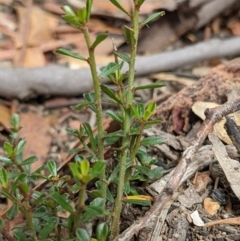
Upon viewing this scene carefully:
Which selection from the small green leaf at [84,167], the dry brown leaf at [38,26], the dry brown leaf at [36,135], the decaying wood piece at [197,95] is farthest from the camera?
the dry brown leaf at [38,26]

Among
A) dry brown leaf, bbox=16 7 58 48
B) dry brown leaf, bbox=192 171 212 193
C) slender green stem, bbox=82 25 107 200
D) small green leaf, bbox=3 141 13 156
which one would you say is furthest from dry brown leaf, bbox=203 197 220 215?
dry brown leaf, bbox=16 7 58 48

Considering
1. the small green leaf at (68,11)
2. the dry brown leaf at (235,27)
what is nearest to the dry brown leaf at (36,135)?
the small green leaf at (68,11)

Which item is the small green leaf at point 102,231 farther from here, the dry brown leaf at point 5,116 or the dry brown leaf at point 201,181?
the dry brown leaf at point 5,116

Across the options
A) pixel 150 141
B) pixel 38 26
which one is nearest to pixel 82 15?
pixel 150 141

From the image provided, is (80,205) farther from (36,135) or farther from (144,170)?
(36,135)

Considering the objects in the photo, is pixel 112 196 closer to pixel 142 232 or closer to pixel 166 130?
pixel 142 232

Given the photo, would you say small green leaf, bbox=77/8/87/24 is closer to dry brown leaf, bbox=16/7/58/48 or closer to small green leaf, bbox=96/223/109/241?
small green leaf, bbox=96/223/109/241
